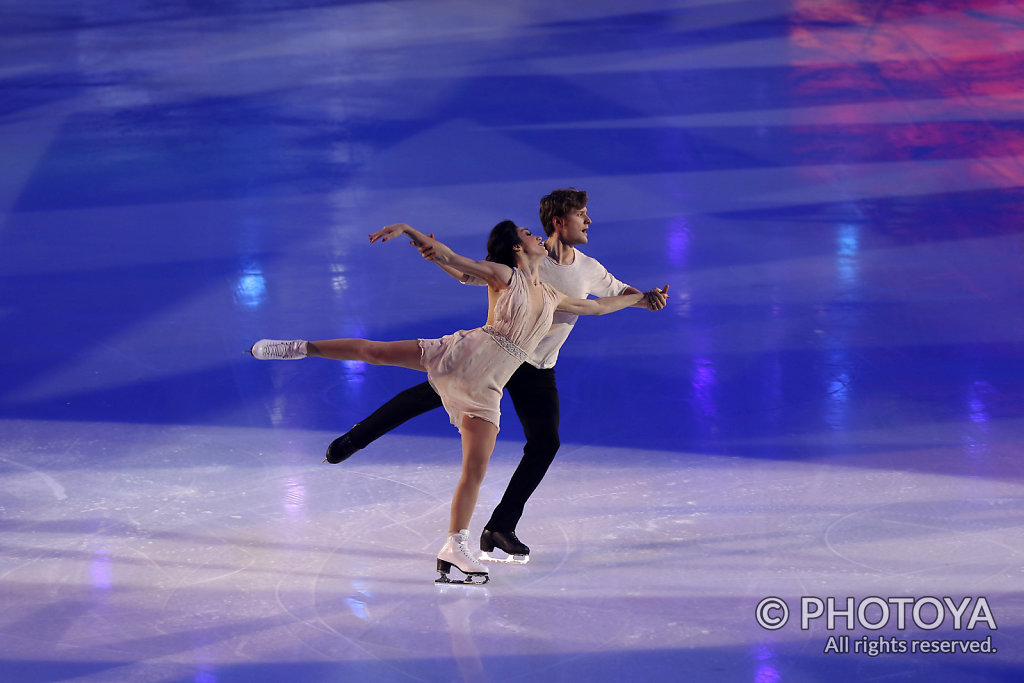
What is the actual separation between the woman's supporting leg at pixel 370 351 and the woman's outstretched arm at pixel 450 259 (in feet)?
1.23

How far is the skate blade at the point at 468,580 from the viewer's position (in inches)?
182

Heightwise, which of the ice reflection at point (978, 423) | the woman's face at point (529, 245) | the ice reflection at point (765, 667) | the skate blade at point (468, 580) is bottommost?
the ice reflection at point (978, 423)

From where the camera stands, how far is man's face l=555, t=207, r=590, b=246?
4.97 metres

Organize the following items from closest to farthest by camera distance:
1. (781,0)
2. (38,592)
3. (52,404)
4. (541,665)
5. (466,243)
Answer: (541,665) < (38,592) < (52,404) < (466,243) < (781,0)

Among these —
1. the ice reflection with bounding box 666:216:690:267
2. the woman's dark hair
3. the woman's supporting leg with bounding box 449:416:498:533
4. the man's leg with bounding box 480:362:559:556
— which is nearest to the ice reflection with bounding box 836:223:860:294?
the ice reflection with bounding box 666:216:690:267

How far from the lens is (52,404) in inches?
256

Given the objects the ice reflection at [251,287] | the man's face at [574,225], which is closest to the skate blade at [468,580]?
the man's face at [574,225]

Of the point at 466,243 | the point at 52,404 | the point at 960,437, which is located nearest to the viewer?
the point at 960,437

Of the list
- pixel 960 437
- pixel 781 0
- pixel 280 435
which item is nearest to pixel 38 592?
pixel 280 435

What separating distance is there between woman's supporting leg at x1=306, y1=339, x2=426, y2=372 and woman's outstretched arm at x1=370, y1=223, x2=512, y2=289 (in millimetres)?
374

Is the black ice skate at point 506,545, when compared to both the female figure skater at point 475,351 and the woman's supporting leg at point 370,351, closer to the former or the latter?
the female figure skater at point 475,351

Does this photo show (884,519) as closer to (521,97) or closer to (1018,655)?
(1018,655)

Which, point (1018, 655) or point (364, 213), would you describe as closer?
point (1018, 655)

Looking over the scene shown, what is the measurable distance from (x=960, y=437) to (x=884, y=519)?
116cm
